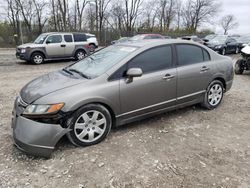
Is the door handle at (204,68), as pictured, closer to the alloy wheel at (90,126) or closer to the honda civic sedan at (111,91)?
the honda civic sedan at (111,91)

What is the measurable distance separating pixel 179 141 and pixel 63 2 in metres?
32.8

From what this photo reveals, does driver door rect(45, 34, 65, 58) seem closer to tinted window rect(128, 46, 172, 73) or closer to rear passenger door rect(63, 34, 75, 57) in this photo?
rear passenger door rect(63, 34, 75, 57)

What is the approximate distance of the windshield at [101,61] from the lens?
3724mm

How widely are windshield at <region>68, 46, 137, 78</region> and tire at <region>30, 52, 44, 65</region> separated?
8.80 m

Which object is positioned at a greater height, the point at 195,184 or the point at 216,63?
the point at 216,63

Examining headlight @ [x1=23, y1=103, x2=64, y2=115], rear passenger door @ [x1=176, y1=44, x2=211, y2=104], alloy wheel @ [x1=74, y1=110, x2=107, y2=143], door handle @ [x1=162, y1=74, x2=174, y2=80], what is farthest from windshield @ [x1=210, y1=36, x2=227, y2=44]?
headlight @ [x1=23, y1=103, x2=64, y2=115]

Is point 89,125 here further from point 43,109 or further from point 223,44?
point 223,44

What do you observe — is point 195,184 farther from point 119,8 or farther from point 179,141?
point 119,8

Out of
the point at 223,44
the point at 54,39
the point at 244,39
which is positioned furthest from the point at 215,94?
the point at 244,39

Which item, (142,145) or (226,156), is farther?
(142,145)

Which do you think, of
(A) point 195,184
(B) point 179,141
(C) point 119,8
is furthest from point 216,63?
(C) point 119,8

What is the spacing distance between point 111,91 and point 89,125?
0.59 metres

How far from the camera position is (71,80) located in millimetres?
3545

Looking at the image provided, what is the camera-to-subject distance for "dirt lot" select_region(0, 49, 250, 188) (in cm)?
278
